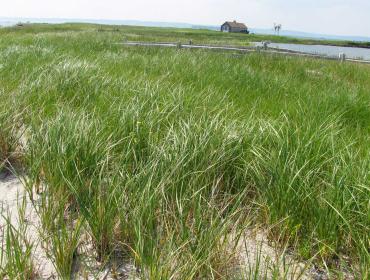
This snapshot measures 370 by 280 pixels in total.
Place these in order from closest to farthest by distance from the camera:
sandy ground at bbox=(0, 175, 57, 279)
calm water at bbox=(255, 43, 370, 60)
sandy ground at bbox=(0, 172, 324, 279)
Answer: sandy ground at bbox=(0, 172, 324, 279), sandy ground at bbox=(0, 175, 57, 279), calm water at bbox=(255, 43, 370, 60)

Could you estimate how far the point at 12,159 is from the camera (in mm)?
2979

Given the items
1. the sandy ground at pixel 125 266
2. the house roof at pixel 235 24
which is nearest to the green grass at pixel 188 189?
the sandy ground at pixel 125 266

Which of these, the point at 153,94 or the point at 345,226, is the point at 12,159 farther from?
the point at 345,226

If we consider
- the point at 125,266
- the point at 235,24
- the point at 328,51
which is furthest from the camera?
the point at 235,24

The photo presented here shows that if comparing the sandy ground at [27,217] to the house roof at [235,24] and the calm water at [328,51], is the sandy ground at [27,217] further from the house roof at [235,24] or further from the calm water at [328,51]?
the house roof at [235,24]

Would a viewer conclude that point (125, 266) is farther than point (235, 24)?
No

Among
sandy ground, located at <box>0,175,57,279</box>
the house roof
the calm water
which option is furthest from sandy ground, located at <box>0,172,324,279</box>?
the house roof

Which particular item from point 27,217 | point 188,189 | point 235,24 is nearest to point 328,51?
point 188,189

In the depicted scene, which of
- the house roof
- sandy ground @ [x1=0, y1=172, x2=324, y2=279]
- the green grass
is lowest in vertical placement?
sandy ground @ [x1=0, y1=172, x2=324, y2=279]

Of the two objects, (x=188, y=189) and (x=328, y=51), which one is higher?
(x=328, y=51)

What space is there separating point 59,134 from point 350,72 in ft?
32.9

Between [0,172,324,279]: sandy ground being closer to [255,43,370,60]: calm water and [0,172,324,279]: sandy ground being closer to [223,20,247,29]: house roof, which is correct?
[255,43,370,60]: calm water

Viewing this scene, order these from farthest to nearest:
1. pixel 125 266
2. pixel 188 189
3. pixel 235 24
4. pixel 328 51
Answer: pixel 235 24 < pixel 328 51 < pixel 188 189 < pixel 125 266

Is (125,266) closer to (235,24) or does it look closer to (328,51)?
(328,51)
